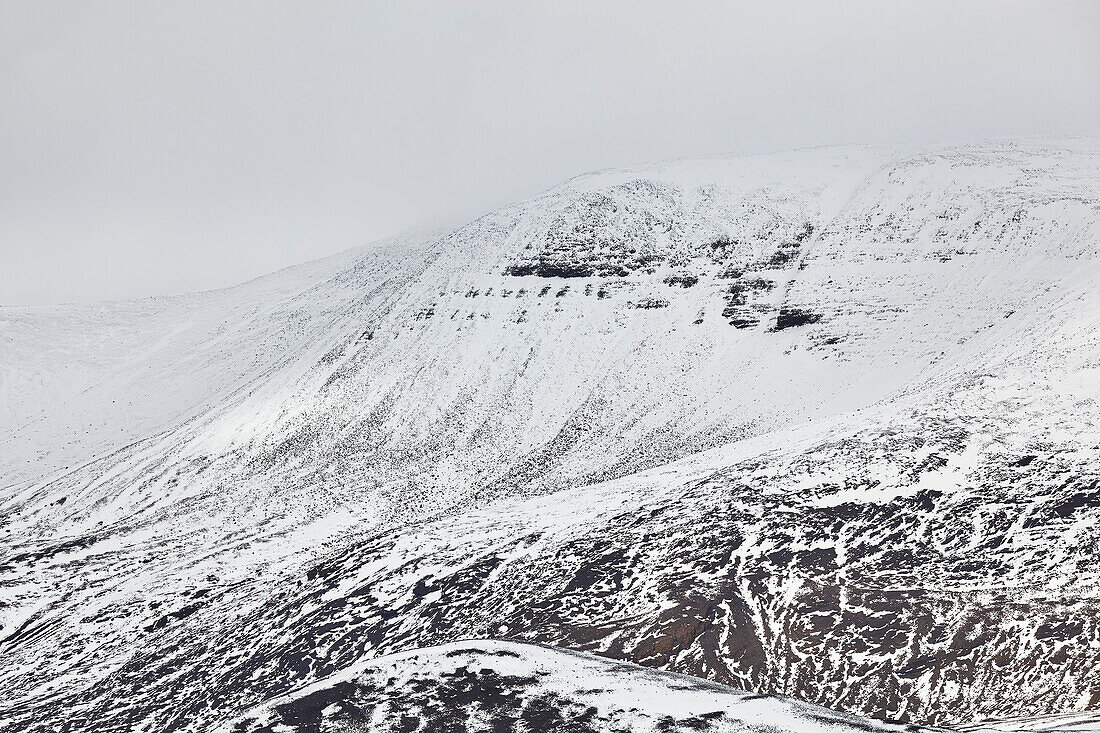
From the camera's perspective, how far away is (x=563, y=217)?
97.0 m

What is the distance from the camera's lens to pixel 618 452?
212 feet

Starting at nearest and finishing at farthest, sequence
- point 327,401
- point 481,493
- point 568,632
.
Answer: point 568,632 → point 481,493 → point 327,401

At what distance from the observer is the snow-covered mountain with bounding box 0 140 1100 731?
3003 cm

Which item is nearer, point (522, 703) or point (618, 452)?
point (522, 703)

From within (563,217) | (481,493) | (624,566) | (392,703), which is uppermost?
(563,217)

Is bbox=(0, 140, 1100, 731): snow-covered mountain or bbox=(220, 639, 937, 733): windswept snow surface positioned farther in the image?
bbox=(0, 140, 1100, 731): snow-covered mountain

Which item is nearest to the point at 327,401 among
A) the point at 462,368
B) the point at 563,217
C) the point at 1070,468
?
the point at 462,368

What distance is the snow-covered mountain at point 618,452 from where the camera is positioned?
3003 cm

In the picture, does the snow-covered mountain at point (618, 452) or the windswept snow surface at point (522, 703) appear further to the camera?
the snow-covered mountain at point (618, 452)

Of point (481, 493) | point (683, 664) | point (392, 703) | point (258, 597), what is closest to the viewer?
point (392, 703)

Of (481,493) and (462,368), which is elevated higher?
(462,368)

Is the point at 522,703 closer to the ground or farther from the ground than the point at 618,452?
farther from the ground

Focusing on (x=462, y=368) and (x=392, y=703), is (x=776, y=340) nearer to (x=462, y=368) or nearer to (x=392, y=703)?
(x=462, y=368)

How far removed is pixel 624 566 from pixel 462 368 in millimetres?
45402
